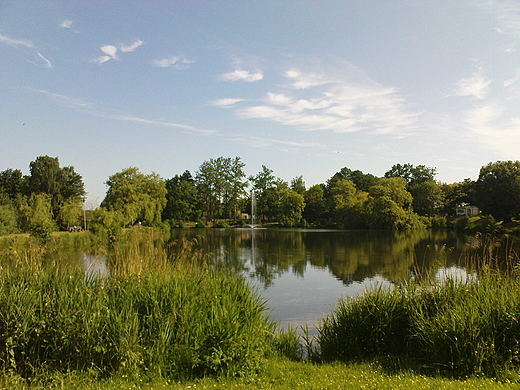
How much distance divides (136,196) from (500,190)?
158ft

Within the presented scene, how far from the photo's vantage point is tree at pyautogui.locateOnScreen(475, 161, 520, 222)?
152ft

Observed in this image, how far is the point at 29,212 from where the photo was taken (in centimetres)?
3559

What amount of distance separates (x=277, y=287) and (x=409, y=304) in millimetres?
8226

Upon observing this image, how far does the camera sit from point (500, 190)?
47.6m

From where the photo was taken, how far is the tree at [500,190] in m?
46.3

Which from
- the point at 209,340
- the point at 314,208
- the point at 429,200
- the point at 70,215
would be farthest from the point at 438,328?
the point at 314,208

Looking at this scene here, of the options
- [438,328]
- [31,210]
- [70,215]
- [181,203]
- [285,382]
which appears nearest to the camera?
[285,382]

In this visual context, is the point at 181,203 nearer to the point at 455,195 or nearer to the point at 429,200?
the point at 429,200

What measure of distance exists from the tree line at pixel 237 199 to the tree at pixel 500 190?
0.11 metres

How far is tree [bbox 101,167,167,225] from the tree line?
0.14m

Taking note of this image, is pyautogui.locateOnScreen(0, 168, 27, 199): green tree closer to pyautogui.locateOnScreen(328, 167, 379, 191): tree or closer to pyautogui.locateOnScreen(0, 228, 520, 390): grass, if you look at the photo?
pyautogui.locateOnScreen(0, 228, 520, 390): grass

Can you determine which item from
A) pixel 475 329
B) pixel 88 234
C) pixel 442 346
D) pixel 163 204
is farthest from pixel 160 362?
pixel 163 204

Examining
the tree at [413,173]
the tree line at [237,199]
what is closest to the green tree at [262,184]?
the tree line at [237,199]

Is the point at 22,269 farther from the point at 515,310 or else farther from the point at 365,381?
the point at 515,310
